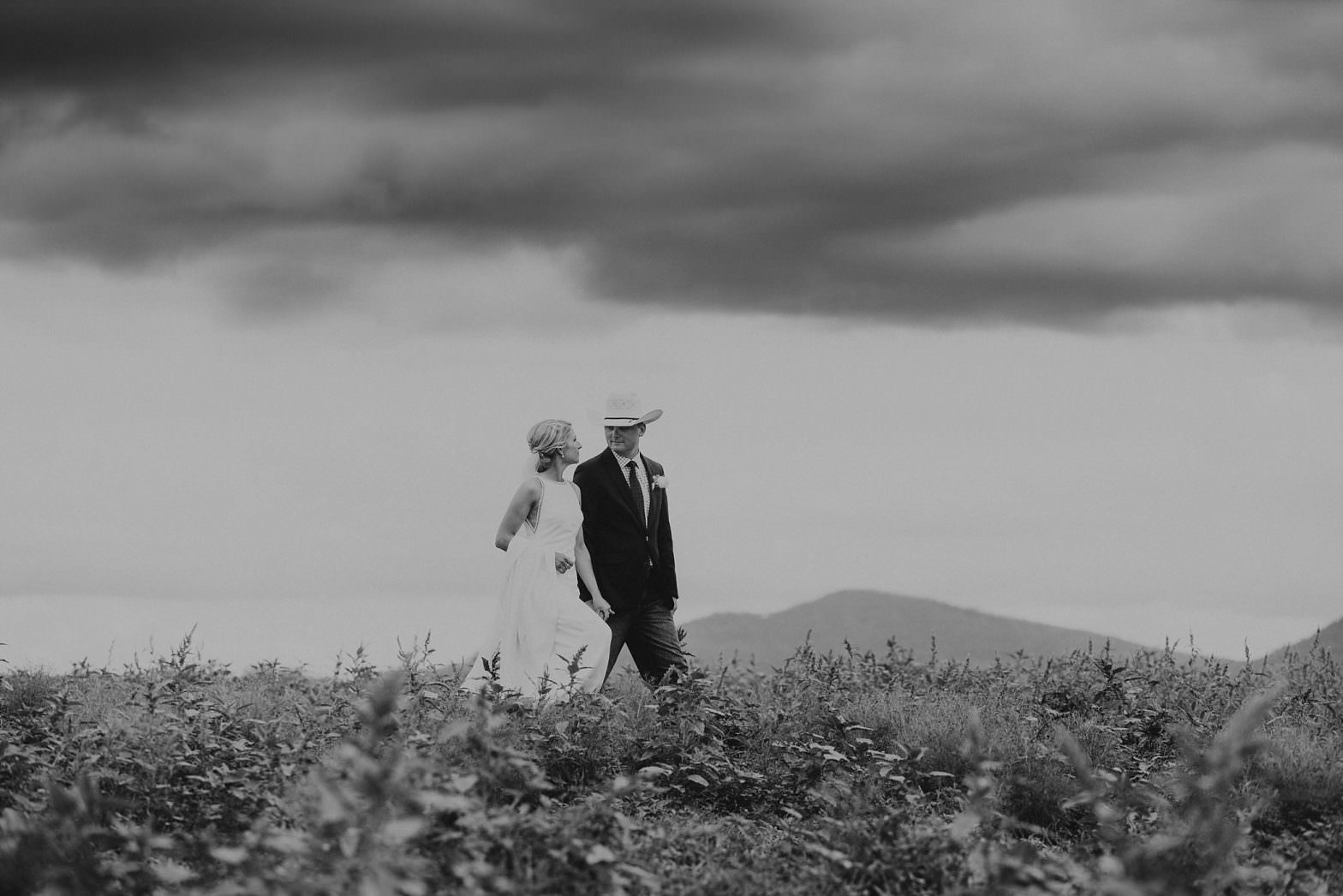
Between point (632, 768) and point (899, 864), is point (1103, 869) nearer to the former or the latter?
point (899, 864)

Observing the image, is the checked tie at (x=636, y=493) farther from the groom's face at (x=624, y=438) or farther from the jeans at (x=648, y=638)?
the jeans at (x=648, y=638)

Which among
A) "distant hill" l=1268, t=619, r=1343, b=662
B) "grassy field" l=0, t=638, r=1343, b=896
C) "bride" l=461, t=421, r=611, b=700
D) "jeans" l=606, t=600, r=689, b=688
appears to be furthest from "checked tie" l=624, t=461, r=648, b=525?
"distant hill" l=1268, t=619, r=1343, b=662

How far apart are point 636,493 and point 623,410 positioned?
2.36 ft

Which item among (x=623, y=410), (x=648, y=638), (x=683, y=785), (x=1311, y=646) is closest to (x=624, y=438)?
(x=623, y=410)

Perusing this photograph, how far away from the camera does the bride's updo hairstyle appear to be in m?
10.1

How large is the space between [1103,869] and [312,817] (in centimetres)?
313

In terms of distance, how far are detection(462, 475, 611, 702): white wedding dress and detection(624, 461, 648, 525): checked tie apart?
0.57 m

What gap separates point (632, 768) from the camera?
7.73 m

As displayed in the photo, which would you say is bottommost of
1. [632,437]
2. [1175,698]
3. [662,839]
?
[662,839]

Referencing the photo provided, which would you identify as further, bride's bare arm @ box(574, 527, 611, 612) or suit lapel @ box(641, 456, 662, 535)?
suit lapel @ box(641, 456, 662, 535)

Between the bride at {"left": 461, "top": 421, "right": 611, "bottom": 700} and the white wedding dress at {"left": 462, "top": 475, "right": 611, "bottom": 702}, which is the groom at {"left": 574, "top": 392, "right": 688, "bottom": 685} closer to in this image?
the bride at {"left": 461, "top": 421, "right": 611, "bottom": 700}

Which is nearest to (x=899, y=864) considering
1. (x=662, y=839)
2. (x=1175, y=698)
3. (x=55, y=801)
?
(x=662, y=839)

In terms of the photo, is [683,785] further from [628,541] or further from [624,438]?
[624,438]

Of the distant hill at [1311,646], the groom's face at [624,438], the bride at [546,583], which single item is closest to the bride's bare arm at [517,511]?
the bride at [546,583]
